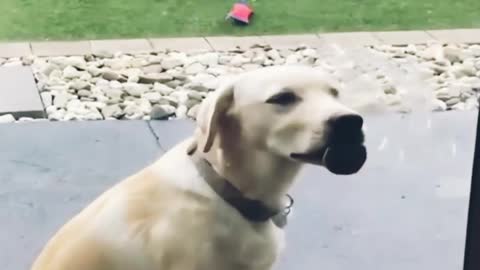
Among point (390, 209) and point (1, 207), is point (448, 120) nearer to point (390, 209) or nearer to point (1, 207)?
point (390, 209)

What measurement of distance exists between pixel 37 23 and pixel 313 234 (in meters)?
1.68

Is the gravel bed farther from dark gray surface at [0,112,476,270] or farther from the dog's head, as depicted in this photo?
the dog's head

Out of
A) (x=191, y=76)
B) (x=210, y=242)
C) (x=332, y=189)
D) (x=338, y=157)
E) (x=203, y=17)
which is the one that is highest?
(x=338, y=157)

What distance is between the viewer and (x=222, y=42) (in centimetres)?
323

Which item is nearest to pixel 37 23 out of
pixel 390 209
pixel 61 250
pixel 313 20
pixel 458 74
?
pixel 313 20

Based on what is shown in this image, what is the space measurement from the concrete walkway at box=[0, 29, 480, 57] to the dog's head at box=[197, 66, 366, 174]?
6.48ft

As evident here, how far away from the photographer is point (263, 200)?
1.22 meters

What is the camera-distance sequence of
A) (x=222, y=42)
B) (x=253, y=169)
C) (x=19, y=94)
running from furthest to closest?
(x=222, y=42)
(x=19, y=94)
(x=253, y=169)

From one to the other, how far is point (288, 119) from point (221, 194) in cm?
13

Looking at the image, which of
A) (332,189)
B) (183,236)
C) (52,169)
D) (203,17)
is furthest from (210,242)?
(203,17)

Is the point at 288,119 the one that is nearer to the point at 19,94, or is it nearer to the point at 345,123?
the point at 345,123

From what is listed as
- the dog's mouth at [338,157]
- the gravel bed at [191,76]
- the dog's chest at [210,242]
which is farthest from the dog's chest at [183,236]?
the gravel bed at [191,76]

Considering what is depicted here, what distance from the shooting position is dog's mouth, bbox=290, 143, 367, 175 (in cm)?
110

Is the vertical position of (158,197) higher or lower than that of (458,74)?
higher
